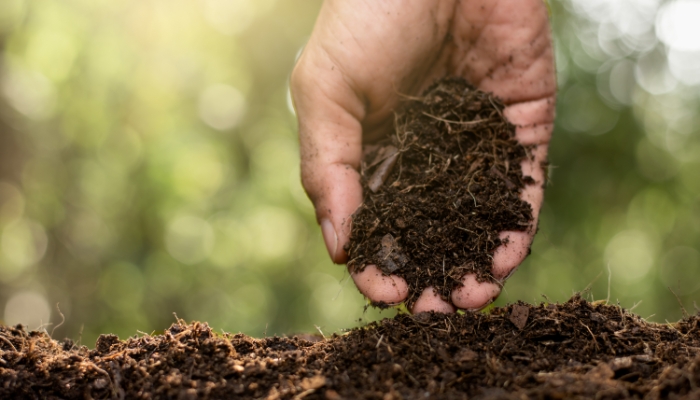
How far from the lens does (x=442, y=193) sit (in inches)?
92.7

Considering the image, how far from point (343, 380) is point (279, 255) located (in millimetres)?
10733

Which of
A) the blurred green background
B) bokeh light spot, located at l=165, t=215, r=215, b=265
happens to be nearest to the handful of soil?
the blurred green background

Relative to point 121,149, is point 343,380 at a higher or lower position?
lower

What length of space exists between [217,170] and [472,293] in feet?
30.8

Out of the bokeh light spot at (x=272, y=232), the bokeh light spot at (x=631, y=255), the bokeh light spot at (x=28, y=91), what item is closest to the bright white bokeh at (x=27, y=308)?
the bokeh light spot at (x=28, y=91)

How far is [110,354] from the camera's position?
183cm

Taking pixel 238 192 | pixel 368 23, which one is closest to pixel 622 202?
pixel 238 192

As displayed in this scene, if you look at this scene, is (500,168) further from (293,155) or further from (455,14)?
(293,155)

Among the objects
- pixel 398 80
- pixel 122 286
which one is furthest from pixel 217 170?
pixel 398 80

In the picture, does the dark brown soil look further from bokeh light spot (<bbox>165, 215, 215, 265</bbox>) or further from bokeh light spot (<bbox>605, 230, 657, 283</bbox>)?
bokeh light spot (<bbox>605, 230, 657, 283</bbox>)

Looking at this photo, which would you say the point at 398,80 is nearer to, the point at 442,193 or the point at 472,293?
the point at 442,193

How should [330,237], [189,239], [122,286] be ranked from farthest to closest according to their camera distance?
[189,239]
[122,286]
[330,237]

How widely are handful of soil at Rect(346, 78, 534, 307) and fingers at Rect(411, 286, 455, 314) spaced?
0.09 ft

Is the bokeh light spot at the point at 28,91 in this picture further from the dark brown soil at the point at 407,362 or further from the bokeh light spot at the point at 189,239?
the dark brown soil at the point at 407,362
